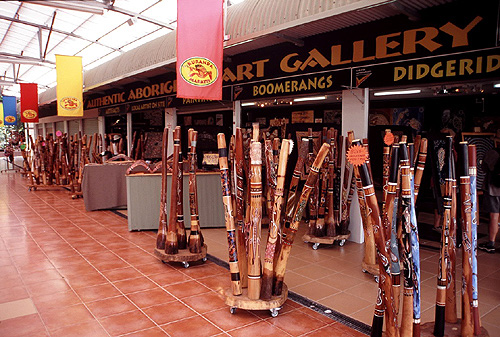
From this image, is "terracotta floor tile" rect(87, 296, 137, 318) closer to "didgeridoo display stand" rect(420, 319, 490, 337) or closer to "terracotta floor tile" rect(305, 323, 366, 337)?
"terracotta floor tile" rect(305, 323, 366, 337)

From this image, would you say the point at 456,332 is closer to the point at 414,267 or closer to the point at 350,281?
the point at 414,267

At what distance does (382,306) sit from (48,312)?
8.98ft

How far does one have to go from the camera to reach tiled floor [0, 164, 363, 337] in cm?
309

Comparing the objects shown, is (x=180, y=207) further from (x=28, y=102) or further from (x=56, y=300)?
(x=28, y=102)

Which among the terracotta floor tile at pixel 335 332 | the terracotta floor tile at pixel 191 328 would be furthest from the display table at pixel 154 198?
the terracotta floor tile at pixel 335 332

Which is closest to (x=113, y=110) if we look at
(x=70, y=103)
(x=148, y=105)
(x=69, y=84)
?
(x=70, y=103)

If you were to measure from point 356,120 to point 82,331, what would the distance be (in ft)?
13.9

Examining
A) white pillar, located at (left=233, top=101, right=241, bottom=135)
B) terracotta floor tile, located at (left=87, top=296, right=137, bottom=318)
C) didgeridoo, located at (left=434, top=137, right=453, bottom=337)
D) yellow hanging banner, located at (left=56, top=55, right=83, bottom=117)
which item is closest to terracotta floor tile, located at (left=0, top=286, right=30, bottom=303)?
terracotta floor tile, located at (left=87, top=296, right=137, bottom=318)

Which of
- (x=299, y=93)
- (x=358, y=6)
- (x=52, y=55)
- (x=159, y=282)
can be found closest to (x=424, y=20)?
(x=358, y=6)

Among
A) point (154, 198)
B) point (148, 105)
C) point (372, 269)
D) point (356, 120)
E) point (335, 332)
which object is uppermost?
point (148, 105)

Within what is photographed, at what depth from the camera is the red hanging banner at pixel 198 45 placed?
5.12m

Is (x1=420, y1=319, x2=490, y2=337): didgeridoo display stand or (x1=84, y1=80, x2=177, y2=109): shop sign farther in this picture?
(x1=84, y1=80, x2=177, y2=109): shop sign

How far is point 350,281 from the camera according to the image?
4129 millimetres

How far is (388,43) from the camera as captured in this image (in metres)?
5.05
